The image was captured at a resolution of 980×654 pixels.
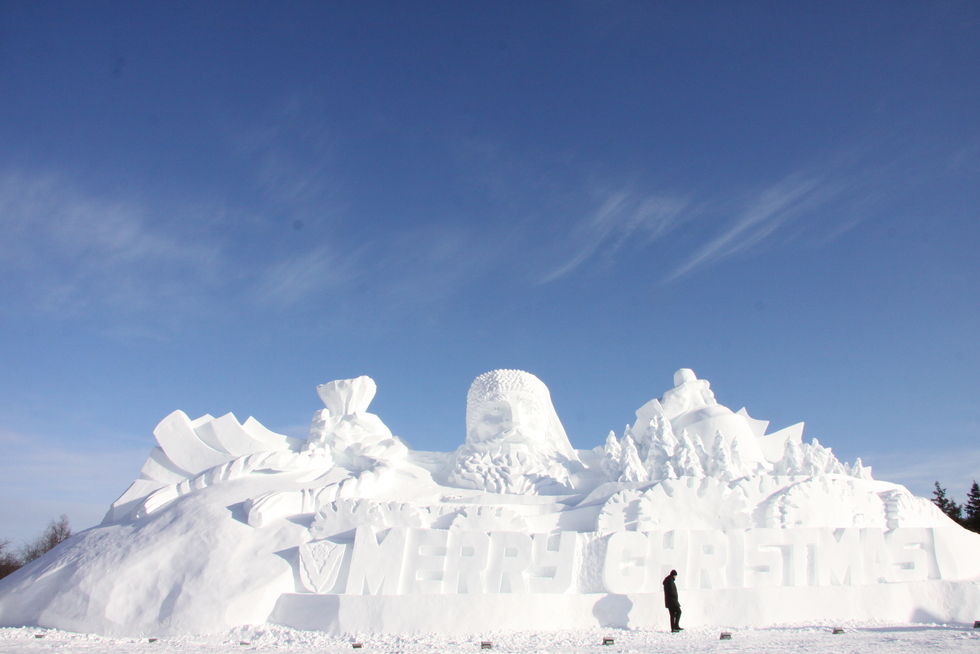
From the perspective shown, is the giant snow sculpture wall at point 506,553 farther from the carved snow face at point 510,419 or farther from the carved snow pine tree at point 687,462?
the carved snow face at point 510,419

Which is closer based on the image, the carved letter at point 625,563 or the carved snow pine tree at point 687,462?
the carved letter at point 625,563

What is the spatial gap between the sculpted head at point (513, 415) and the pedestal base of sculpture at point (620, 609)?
260 inches

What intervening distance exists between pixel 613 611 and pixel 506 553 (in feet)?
6.76

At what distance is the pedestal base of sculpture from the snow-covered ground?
0.94 ft

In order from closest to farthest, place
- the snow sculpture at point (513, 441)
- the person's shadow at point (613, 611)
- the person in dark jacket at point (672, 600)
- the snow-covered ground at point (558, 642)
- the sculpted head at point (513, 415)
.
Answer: the snow-covered ground at point (558, 642)
the person in dark jacket at point (672, 600)
the person's shadow at point (613, 611)
the snow sculpture at point (513, 441)
the sculpted head at point (513, 415)

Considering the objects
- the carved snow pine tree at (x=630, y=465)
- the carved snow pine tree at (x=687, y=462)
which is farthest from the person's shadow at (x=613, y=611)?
the carved snow pine tree at (x=687, y=462)

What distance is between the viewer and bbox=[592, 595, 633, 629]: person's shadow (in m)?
10.8

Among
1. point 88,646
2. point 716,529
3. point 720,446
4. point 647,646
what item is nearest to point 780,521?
point 716,529

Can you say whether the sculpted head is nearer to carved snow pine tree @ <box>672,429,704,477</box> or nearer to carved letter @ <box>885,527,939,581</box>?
carved snow pine tree @ <box>672,429,704,477</box>

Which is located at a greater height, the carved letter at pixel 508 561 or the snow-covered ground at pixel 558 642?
the carved letter at pixel 508 561

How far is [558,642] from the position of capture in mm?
9672

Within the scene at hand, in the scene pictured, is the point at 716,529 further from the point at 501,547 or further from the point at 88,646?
the point at 88,646

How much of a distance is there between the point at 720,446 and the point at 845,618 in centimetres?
468

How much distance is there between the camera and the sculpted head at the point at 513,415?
57.5ft
